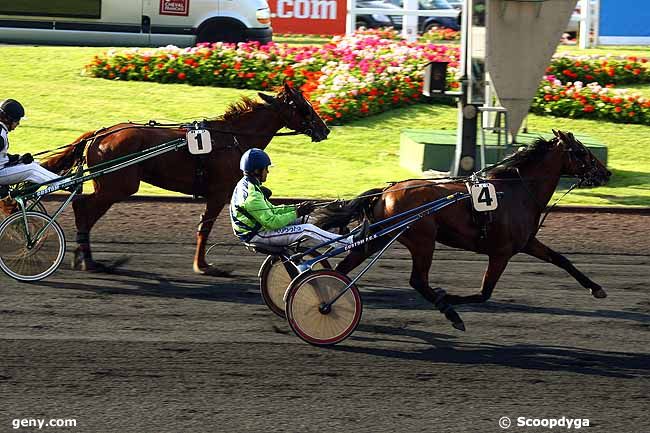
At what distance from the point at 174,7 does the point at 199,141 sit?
31.0ft

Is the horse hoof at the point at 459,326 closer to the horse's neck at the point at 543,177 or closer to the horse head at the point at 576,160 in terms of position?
the horse's neck at the point at 543,177

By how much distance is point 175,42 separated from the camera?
61.3 feet

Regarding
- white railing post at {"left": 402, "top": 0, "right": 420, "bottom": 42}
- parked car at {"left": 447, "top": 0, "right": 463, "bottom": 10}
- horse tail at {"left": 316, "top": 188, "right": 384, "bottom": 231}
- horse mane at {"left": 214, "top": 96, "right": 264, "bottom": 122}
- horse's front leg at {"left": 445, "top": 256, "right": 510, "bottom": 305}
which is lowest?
horse's front leg at {"left": 445, "top": 256, "right": 510, "bottom": 305}

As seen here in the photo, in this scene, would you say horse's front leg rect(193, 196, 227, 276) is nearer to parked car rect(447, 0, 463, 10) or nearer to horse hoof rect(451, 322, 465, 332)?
horse hoof rect(451, 322, 465, 332)

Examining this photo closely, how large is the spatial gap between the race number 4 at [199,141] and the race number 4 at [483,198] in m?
2.66

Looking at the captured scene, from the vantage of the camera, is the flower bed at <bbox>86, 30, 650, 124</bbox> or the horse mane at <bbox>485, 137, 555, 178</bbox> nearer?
the horse mane at <bbox>485, 137, 555, 178</bbox>

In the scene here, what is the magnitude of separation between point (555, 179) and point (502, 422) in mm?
2717

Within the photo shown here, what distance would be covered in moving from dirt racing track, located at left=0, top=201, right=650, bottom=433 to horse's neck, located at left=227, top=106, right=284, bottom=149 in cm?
112

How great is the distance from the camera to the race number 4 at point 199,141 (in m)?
9.43

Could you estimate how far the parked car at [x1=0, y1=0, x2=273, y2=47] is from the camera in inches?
719

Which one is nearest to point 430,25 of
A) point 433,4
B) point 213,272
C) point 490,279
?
point 433,4

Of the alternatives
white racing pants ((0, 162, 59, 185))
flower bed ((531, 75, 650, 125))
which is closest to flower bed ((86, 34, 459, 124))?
flower bed ((531, 75, 650, 125))

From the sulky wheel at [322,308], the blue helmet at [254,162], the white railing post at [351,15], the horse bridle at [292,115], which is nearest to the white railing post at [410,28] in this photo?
the white railing post at [351,15]

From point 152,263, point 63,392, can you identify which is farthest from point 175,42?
point 63,392
